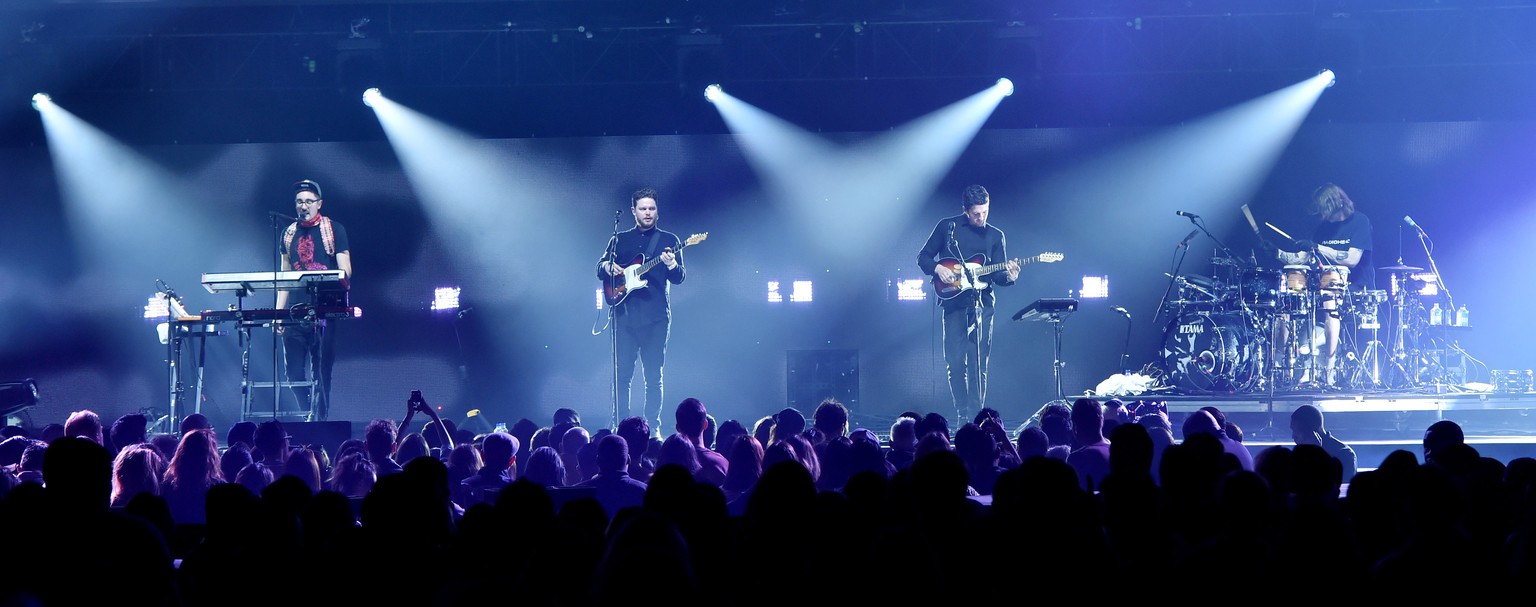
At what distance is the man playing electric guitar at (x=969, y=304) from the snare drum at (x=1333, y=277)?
3335 mm

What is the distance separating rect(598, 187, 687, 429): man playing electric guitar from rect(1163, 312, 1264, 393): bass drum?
5213mm

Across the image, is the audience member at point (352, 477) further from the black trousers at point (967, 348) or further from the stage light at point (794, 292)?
the stage light at point (794, 292)

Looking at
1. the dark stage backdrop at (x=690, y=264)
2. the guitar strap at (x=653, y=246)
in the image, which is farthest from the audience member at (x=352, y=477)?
the dark stage backdrop at (x=690, y=264)

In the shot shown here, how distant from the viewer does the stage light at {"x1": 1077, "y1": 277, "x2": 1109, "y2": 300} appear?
46.0ft

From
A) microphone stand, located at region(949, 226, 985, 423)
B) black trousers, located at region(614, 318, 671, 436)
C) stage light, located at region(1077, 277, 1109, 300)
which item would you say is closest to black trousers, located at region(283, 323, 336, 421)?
black trousers, located at region(614, 318, 671, 436)

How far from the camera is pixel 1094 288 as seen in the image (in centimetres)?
1403

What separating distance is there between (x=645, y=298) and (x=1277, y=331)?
20.6 ft

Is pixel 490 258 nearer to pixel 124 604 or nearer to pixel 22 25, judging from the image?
pixel 22 25

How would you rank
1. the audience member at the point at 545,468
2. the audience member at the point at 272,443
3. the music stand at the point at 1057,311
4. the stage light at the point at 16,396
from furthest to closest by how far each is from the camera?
the music stand at the point at 1057,311
the stage light at the point at 16,396
the audience member at the point at 272,443
the audience member at the point at 545,468

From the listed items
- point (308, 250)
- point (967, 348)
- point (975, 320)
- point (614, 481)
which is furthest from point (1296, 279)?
point (308, 250)

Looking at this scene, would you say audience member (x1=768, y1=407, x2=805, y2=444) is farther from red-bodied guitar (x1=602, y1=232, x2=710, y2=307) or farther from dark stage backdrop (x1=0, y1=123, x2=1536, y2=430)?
dark stage backdrop (x1=0, y1=123, x2=1536, y2=430)

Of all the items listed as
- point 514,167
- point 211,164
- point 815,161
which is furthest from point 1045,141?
point 211,164

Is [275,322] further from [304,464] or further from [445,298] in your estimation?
[304,464]

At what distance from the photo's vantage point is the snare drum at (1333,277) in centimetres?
1221
